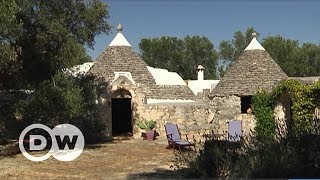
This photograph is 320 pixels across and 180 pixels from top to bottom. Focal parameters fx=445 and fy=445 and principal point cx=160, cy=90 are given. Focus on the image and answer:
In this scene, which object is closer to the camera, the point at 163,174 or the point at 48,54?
the point at 163,174

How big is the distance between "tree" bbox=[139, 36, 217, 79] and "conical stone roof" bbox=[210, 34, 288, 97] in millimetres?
25313

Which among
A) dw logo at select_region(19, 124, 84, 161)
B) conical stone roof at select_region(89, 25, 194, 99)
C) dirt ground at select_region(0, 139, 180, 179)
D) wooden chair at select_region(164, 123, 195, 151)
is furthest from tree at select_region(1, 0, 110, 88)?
conical stone roof at select_region(89, 25, 194, 99)

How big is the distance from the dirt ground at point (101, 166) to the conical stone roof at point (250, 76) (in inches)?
240

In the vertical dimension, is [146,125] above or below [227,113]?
below

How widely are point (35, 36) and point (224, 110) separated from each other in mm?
10416

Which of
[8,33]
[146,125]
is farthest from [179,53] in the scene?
[8,33]

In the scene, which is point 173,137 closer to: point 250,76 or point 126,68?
point 250,76

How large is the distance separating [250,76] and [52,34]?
34.6ft

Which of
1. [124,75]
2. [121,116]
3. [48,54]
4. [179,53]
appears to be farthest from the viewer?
[179,53]

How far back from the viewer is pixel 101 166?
12656 mm

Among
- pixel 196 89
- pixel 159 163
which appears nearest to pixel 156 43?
pixel 196 89

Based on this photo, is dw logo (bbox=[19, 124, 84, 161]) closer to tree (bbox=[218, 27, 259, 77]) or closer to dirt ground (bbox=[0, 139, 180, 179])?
dirt ground (bbox=[0, 139, 180, 179])

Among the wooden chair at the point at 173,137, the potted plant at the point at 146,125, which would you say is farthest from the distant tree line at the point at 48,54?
the potted plant at the point at 146,125

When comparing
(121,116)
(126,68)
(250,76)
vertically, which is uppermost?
(126,68)
